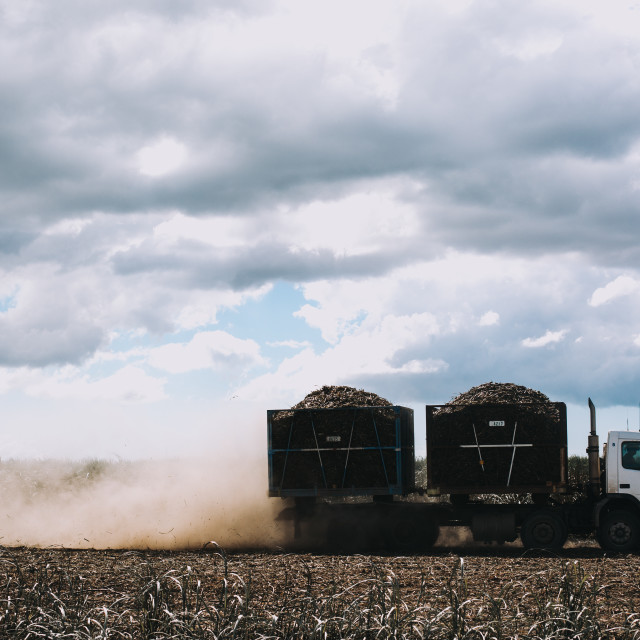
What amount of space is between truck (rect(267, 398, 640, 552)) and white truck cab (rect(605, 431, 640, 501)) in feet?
0.08

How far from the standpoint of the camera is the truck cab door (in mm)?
19469

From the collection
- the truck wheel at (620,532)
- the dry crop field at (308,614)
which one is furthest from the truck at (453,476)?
the dry crop field at (308,614)

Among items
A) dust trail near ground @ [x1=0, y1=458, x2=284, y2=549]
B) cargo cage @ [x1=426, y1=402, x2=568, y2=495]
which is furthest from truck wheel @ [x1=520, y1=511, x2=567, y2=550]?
dust trail near ground @ [x1=0, y1=458, x2=284, y2=549]

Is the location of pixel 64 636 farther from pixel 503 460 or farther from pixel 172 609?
pixel 503 460

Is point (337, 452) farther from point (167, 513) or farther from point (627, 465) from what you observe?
point (627, 465)

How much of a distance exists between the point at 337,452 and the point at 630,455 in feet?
22.2

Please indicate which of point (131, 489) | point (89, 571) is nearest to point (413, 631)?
point (89, 571)

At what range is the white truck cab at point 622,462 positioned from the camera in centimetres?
1948

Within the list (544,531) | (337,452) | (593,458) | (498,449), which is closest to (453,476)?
(498,449)

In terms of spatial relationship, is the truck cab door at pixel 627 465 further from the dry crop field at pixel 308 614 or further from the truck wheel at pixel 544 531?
the dry crop field at pixel 308 614

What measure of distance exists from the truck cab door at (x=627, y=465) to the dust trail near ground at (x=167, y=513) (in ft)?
26.8

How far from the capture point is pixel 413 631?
7762 mm

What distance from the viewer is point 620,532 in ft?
63.2

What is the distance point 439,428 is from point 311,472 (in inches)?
127
